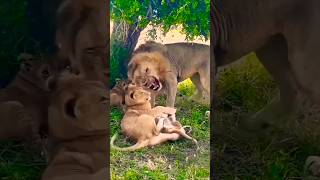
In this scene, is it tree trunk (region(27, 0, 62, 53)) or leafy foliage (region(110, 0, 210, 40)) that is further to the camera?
leafy foliage (region(110, 0, 210, 40))

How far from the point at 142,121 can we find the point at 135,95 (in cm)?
17

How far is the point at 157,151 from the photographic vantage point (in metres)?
3.31

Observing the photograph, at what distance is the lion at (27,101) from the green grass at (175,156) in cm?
46

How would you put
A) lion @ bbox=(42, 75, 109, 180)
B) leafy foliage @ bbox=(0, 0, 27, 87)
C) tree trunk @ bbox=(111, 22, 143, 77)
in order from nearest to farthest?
leafy foliage @ bbox=(0, 0, 27, 87) → lion @ bbox=(42, 75, 109, 180) → tree trunk @ bbox=(111, 22, 143, 77)

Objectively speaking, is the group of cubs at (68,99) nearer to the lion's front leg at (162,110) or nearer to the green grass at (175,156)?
the green grass at (175,156)

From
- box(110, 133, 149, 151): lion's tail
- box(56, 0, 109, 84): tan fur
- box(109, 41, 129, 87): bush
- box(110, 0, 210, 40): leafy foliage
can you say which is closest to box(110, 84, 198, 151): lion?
box(110, 133, 149, 151): lion's tail

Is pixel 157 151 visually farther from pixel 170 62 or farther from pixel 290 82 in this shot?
pixel 290 82

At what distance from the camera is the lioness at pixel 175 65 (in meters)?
3.26

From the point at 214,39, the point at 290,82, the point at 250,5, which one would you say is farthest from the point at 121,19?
the point at 290,82

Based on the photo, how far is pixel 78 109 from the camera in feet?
10.3

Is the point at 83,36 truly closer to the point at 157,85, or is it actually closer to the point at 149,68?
the point at 149,68

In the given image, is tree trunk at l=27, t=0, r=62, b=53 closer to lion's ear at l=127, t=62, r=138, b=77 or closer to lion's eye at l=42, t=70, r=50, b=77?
lion's eye at l=42, t=70, r=50, b=77

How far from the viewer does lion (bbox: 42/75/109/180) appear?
10.2ft

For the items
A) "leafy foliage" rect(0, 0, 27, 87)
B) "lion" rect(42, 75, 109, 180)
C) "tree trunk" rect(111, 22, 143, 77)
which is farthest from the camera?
"tree trunk" rect(111, 22, 143, 77)
